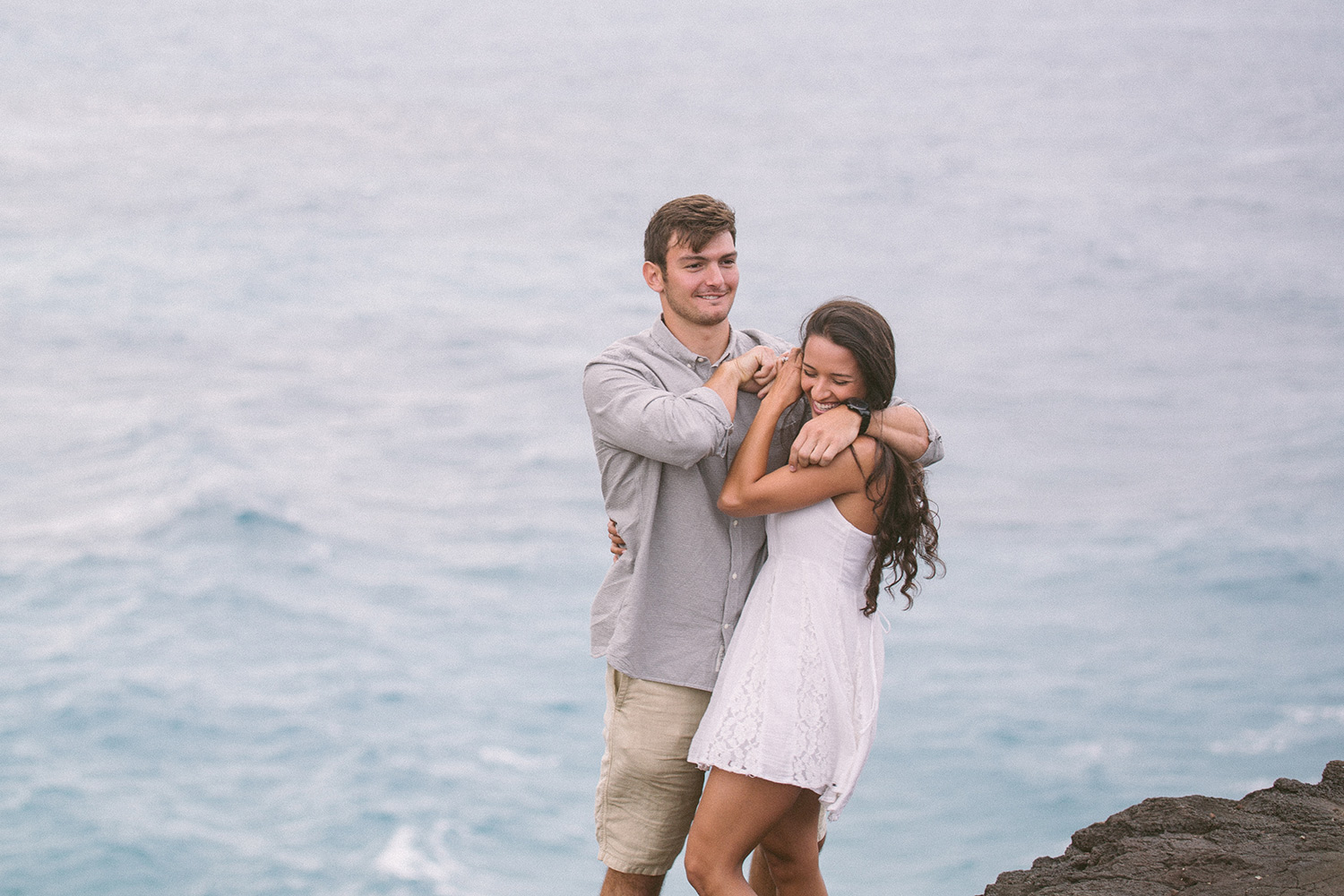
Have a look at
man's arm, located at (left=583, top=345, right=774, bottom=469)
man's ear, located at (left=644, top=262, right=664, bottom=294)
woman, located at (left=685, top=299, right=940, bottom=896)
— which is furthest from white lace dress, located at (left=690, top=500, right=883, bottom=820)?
man's ear, located at (left=644, top=262, right=664, bottom=294)

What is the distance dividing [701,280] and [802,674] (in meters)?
0.85

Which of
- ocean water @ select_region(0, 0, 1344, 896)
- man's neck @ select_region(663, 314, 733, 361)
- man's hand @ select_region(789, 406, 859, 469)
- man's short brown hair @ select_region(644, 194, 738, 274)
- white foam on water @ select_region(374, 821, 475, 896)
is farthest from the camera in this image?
ocean water @ select_region(0, 0, 1344, 896)

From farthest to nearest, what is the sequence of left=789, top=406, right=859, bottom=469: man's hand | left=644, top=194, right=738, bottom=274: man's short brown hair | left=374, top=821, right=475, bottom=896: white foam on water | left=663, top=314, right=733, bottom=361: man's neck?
left=374, top=821, right=475, bottom=896: white foam on water → left=663, top=314, right=733, bottom=361: man's neck → left=644, top=194, right=738, bottom=274: man's short brown hair → left=789, top=406, right=859, bottom=469: man's hand

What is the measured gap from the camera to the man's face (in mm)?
2691

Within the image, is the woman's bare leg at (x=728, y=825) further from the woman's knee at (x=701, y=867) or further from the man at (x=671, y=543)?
the man at (x=671, y=543)

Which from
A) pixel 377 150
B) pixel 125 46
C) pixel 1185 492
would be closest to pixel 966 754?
pixel 1185 492

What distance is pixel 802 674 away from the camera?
258 centimetres

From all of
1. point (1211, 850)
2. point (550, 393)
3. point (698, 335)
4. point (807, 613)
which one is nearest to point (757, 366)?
point (698, 335)

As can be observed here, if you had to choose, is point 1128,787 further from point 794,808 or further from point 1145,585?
point 794,808

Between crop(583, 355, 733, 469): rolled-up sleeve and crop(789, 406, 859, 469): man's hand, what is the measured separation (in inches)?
6.2

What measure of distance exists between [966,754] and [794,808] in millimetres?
8122

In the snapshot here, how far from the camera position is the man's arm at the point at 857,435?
8.18 ft

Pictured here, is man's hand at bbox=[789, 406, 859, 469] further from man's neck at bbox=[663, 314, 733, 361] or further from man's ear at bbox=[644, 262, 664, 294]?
man's ear at bbox=[644, 262, 664, 294]

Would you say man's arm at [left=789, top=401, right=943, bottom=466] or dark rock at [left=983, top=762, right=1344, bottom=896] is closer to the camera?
man's arm at [left=789, top=401, right=943, bottom=466]
